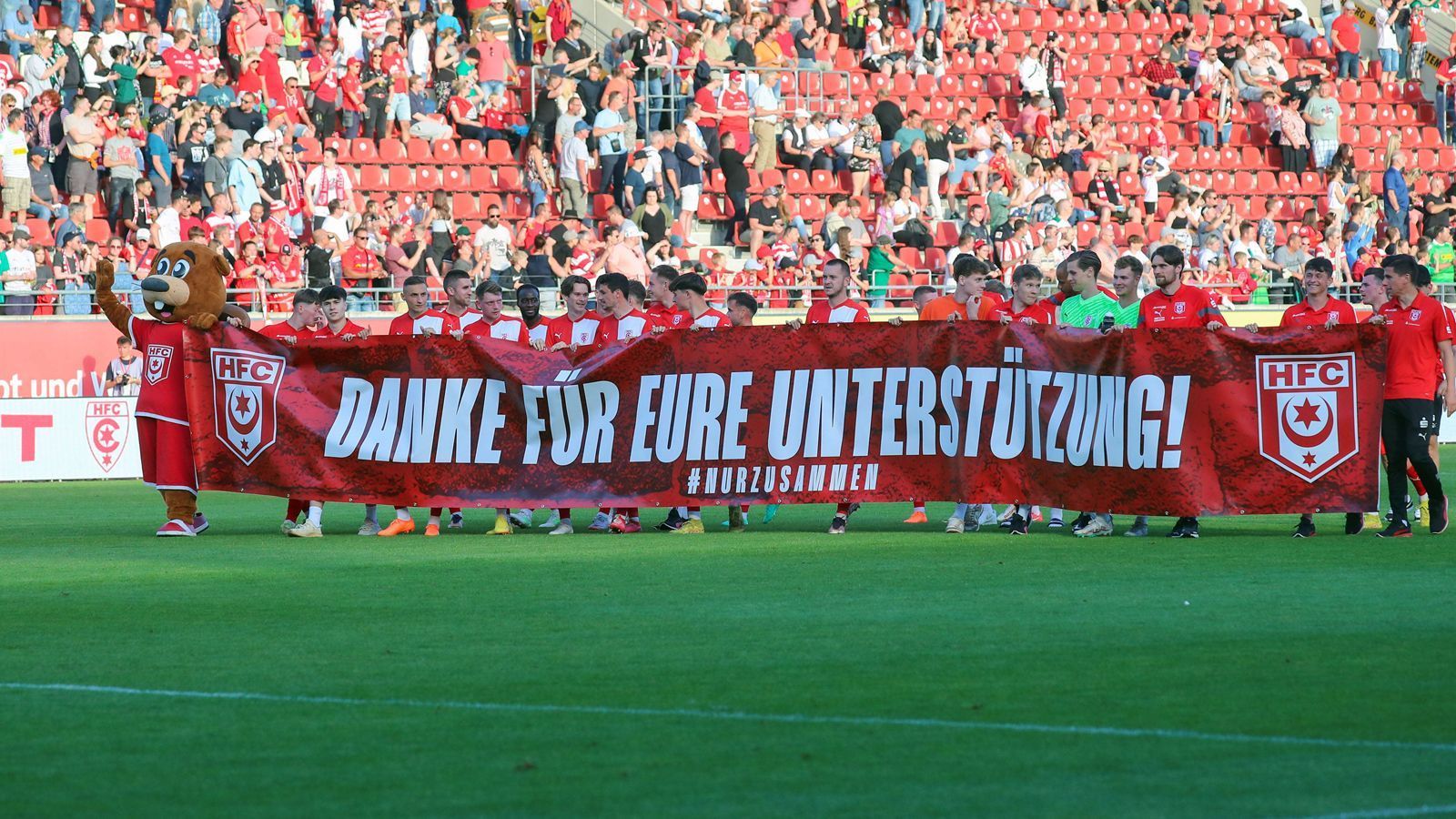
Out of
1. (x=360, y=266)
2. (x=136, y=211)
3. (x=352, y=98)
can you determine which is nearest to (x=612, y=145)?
(x=352, y=98)

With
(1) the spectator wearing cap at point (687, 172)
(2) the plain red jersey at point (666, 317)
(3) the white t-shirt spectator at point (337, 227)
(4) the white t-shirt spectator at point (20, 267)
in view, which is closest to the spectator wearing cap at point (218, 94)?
(3) the white t-shirt spectator at point (337, 227)

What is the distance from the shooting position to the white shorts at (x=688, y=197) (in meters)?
28.3

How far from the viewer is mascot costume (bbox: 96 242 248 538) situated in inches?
580

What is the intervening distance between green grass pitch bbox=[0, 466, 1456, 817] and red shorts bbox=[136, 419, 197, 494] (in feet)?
6.98

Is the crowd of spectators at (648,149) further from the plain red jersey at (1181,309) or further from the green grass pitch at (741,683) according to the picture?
the green grass pitch at (741,683)

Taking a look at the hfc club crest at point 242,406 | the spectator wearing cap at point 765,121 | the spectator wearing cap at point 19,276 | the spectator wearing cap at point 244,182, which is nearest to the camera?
the hfc club crest at point 242,406

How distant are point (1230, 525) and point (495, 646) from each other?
7.69 m

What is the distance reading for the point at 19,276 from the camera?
907 inches

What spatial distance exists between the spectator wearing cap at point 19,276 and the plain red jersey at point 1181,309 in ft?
45.9

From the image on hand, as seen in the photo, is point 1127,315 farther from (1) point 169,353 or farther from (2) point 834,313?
(1) point 169,353

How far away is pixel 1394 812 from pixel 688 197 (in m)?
23.7

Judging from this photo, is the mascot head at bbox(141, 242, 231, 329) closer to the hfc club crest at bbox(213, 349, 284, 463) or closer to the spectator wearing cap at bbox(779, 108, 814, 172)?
the hfc club crest at bbox(213, 349, 284, 463)

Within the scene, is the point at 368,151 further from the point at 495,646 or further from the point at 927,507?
the point at 495,646

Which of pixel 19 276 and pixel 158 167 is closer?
pixel 19 276
